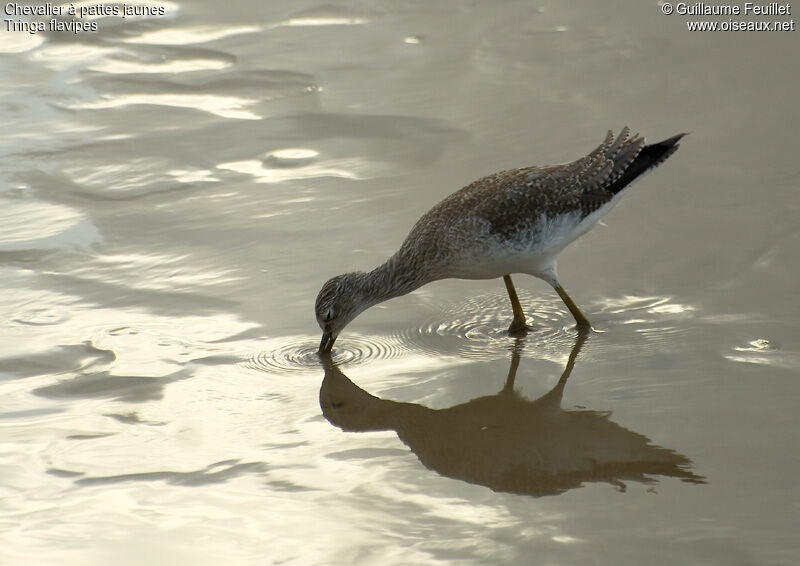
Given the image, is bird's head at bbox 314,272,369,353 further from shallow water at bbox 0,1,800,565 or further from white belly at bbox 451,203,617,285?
white belly at bbox 451,203,617,285

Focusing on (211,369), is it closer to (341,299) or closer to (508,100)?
(341,299)

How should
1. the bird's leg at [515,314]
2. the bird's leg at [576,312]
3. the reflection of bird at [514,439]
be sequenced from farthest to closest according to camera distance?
the bird's leg at [515,314] < the bird's leg at [576,312] < the reflection of bird at [514,439]

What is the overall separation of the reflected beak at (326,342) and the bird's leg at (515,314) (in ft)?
3.76

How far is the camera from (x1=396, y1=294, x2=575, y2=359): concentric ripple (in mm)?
7121

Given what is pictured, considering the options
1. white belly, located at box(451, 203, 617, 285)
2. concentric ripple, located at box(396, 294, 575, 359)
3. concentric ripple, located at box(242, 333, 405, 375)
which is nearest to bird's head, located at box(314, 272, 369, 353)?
concentric ripple, located at box(242, 333, 405, 375)

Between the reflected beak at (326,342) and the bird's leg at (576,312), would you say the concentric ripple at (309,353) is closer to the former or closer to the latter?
the reflected beak at (326,342)

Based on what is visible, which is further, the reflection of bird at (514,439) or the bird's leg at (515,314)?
the bird's leg at (515,314)

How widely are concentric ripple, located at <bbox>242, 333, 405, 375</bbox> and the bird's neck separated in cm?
29

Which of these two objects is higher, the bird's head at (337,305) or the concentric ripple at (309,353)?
the bird's head at (337,305)

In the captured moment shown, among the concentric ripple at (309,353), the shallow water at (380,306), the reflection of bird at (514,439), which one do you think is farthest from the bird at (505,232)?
the reflection of bird at (514,439)

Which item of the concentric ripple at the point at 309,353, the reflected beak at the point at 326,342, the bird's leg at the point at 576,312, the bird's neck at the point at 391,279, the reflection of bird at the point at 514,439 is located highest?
the bird's neck at the point at 391,279

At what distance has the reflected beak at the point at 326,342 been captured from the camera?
23.6 ft

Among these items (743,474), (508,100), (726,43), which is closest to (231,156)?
(508,100)

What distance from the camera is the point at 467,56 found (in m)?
11.1
